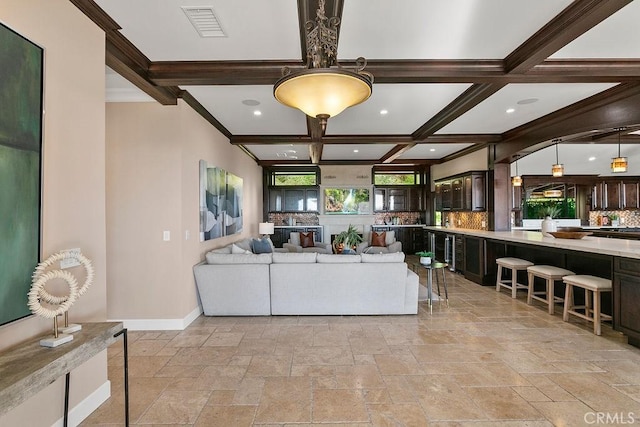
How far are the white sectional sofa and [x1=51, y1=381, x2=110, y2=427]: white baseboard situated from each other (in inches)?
73.4

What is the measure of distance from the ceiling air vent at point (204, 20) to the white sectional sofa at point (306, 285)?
2.70 m

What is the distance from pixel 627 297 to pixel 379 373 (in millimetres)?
2793

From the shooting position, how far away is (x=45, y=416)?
1.96 meters

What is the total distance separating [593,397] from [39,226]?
4012 millimetres

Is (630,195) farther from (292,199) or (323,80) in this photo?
(323,80)

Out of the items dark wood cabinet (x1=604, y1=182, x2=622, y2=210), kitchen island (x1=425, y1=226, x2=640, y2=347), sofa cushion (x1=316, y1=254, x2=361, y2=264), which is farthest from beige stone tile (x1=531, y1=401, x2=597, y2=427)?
dark wood cabinet (x1=604, y1=182, x2=622, y2=210)

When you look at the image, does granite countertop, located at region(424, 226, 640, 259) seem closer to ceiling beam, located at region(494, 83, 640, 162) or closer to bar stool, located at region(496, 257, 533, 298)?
bar stool, located at region(496, 257, 533, 298)

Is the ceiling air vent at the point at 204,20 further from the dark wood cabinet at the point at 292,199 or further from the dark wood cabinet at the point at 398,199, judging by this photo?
the dark wood cabinet at the point at 398,199

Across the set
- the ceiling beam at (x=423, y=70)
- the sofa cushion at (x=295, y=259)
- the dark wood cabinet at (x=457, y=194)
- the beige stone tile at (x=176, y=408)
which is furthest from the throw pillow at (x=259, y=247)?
the dark wood cabinet at (x=457, y=194)

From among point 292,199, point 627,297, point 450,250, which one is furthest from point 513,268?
point 292,199

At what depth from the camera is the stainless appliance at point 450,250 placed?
7568 mm

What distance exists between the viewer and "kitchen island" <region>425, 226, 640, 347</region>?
132 inches

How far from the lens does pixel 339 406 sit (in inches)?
94.8

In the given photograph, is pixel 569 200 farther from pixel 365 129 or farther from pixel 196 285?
pixel 196 285
